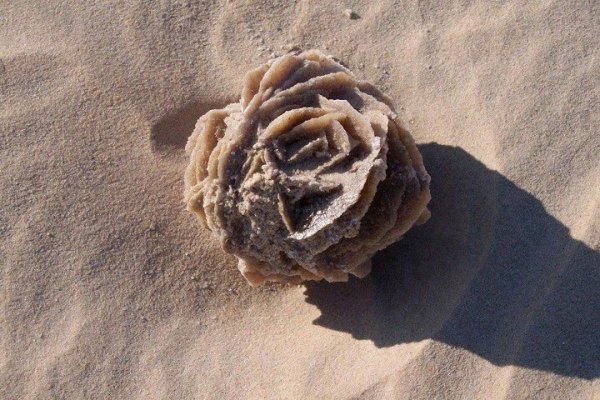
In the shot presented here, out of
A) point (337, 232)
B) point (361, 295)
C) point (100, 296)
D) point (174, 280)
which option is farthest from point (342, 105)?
point (100, 296)

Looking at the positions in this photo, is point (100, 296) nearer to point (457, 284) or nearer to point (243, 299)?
point (243, 299)

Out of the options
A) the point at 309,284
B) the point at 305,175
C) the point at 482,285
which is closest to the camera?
the point at 305,175

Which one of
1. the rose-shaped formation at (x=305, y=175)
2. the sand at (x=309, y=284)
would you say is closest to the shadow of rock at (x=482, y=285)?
the sand at (x=309, y=284)

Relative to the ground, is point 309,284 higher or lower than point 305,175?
lower

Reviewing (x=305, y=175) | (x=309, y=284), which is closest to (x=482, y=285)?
(x=309, y=284)

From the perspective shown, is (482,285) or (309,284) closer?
(482,285)

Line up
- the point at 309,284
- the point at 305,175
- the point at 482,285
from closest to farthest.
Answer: the point at 305,175 → the point at 482,285 → the point at 309,284

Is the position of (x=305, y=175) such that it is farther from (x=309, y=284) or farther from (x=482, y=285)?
(x=482, y=285)
